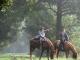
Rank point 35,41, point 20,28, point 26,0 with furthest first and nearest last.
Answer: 1. point 20,28
2. point 26,0
3. point 35,41

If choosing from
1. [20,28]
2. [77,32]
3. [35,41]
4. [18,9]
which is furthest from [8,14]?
[35,41]

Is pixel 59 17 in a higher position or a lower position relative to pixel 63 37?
higher

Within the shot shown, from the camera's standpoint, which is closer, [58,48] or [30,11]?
[58,48]

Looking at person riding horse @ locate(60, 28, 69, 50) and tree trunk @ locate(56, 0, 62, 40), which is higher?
tree trunk @ locate(56, 0, 62, 40)

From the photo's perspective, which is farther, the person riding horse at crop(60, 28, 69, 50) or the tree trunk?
the tree trunk

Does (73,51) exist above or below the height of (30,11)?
below

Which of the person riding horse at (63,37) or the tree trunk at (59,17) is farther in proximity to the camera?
the tree trunk at (59,17)

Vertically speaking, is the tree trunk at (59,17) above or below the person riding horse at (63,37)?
above

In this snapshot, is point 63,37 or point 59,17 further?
point 59,17

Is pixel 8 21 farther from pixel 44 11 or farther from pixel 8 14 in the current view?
pixel 44 11

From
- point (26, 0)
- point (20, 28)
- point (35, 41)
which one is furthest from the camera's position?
point (20, 28)

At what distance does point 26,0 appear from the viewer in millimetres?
38875

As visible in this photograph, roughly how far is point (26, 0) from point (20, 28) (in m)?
5.04

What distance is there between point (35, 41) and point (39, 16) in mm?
19680
